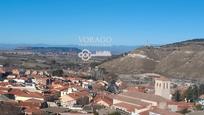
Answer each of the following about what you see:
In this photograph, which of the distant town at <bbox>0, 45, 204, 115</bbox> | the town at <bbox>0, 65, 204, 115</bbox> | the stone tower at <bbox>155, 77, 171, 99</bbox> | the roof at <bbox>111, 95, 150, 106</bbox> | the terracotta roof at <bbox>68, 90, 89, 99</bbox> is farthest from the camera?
the terracotta roof at <bbox>68, 90, 89, 99</bbox>

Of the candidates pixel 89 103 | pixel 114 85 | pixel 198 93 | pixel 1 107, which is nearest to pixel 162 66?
pixel 114 85

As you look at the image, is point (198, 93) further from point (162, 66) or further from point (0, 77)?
point (162, 66)

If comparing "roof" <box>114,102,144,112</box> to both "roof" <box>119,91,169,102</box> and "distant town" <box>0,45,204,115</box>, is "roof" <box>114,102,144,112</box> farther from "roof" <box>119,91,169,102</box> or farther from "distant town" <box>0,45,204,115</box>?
"roof" <box>119,91,169,102</box>

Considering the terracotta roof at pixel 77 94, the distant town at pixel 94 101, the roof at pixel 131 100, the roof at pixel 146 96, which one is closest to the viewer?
the distant town at pixel 94 101

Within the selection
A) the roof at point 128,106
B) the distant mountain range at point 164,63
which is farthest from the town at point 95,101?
the distant mountain range at point 164,63

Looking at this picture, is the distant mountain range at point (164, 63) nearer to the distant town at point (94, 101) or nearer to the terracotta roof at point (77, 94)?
the distant town at point (94, 101)

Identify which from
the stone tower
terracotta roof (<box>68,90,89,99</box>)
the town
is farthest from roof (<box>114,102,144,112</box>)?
terracotta roof (<box>68,90,89,99</box>)

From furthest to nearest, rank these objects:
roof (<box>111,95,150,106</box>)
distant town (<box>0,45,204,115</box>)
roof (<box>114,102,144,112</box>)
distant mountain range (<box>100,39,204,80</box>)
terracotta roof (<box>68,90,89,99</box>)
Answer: distant mountain range (<box>100,39,204,80</box>), terracotta roof (<box>68,90,89,99</box>), roof (<box>111,95,150,106</box>), roof (<box>114,102,144,112</box>), distant town (<box>0,45,204,115</box>)

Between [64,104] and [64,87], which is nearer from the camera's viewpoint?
[64,104]

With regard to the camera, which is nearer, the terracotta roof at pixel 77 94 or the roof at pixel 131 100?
the roof at pixel 131 100
